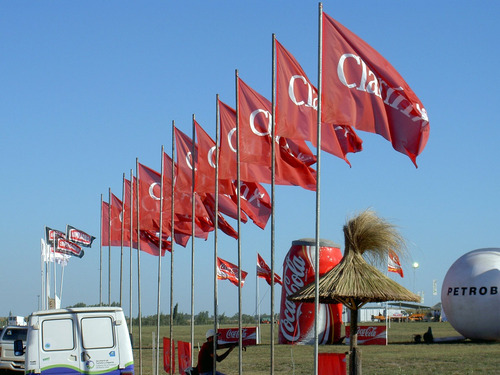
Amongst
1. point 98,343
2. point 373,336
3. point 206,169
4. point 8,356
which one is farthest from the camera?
point 373,336

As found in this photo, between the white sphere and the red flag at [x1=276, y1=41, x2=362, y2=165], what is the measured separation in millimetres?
25238

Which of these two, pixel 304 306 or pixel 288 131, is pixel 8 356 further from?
pixel 304 306

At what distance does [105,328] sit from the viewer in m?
17.9

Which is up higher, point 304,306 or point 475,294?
point 475,294

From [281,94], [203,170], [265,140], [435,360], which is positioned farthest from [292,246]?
[281,94]

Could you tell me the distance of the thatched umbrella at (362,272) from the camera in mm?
20766

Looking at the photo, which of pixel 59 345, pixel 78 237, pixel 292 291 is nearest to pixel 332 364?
pixel 59 345

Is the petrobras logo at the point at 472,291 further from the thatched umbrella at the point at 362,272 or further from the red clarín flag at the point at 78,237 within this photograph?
the thatched umbrella at the point at 362,272

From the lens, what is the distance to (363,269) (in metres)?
21.3

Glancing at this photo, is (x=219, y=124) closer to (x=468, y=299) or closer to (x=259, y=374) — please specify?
(x=259, y=374)

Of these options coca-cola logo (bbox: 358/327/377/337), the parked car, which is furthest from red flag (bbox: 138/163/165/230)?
coca-cola logo (bbox: 358/327/377/337)

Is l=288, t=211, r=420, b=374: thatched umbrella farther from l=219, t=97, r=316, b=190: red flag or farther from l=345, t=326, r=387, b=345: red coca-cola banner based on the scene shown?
l=345, t=326, r=387, b=345: red coca-cola banner

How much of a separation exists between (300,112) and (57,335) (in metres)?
6.49

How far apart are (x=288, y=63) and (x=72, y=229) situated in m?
28.0
